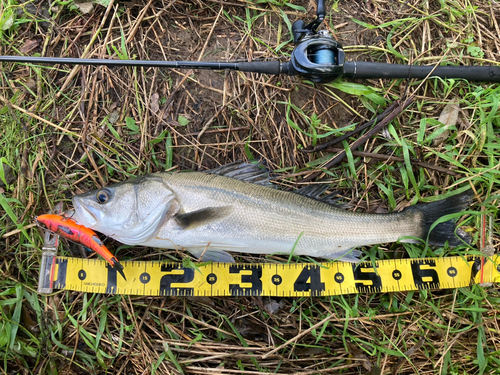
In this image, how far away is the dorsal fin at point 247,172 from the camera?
312cm

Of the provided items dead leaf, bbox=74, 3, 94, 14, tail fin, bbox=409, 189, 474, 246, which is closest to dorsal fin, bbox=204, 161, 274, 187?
tail fin, bbox=409, 189, 474, 246

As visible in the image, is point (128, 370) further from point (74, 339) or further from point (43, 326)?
point (43, 326)

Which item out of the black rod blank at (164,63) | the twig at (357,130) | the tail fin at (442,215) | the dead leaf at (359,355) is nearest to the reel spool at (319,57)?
the black rod blank at (164,63)

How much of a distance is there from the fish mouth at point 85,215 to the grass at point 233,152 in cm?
48

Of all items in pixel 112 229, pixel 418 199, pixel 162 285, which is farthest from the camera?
pixel 418 199

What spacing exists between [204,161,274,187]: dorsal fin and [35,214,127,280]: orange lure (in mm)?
1241

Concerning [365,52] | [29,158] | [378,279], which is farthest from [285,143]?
[29,158]

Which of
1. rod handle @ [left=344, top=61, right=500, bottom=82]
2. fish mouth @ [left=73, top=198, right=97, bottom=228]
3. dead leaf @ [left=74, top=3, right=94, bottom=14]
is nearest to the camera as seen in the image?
fish mouth @ [left=73, top=198, right=97, bottom=228]

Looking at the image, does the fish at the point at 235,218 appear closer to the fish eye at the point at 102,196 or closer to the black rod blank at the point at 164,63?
the fish eye at the point at 102,196

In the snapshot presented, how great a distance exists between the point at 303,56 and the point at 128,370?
3516mm

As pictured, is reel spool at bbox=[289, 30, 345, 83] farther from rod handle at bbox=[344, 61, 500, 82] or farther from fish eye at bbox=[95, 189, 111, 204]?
fish eye at bbox=[95, 189, 111, 204]

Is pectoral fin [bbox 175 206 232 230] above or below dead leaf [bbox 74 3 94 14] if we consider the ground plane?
below

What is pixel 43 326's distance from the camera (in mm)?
3127

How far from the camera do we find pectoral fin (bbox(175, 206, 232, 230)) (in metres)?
2.79
